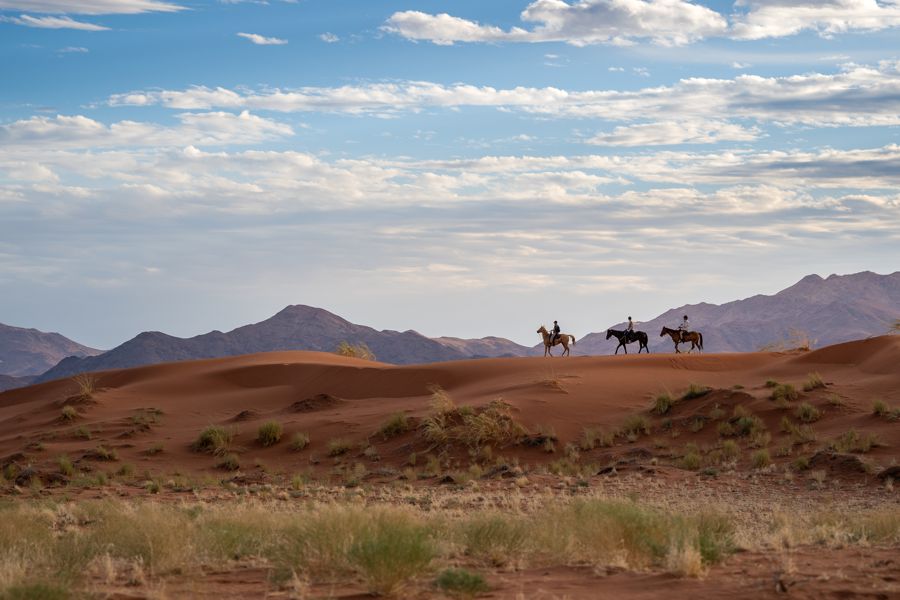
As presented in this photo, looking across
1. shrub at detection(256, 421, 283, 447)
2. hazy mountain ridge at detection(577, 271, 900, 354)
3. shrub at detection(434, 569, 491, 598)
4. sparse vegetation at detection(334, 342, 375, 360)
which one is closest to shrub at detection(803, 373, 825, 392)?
shrub at detection(256, 421, 283, 447)

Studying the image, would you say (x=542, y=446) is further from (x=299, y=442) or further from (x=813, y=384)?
(x=813, y=384)

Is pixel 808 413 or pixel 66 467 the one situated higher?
pixel 808 413

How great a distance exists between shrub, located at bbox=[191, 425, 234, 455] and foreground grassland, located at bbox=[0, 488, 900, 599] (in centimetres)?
1881

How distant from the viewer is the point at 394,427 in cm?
3722

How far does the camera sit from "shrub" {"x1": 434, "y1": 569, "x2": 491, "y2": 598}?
11.2m

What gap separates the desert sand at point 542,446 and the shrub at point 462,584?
9.6 inches

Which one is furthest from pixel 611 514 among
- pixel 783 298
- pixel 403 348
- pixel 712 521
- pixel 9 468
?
pixel 783 298

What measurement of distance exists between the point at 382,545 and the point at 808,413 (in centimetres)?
2477

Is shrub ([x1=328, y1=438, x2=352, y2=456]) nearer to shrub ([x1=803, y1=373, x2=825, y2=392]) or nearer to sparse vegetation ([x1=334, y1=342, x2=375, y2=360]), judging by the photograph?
shrub ([x1=803, y1=373, x2=825, y2=392])

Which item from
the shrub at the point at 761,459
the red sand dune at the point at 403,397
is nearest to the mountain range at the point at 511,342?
the red sand dune at the point at 403,397

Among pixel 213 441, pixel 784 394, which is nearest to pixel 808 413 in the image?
pixel 784 394

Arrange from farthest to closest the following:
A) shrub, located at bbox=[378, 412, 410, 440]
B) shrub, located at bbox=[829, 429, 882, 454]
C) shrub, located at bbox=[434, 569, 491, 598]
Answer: shrub, located at bbox=[378, 412, 410, 440] < shrub, located at bbox=[829, 429, 882, 454] < shrub, located at bbox=[434, 569, 491, 598]

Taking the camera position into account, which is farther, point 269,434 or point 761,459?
point 269,434

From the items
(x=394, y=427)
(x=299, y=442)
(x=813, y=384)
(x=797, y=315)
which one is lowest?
(x=299, y=442)
